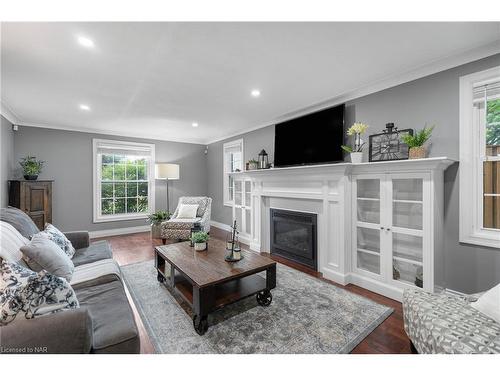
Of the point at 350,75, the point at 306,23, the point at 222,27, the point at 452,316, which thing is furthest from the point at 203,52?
the point at 452,316

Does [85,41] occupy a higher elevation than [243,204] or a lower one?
higher

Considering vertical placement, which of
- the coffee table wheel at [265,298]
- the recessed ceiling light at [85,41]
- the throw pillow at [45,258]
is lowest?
A: the coffee table wheel at [265,298]

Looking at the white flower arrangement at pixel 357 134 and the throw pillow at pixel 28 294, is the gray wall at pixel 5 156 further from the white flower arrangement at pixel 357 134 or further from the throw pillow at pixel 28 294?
the white flower arrangement at pixel 357 134

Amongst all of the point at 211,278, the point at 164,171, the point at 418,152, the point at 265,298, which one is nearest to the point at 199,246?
the point at 211,278

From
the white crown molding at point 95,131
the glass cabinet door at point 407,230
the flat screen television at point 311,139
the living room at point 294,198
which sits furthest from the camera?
the white crown molding at point 95,131

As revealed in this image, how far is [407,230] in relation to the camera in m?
2.36

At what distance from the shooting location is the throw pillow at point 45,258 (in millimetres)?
1510

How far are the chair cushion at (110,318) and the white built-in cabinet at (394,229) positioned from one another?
251cm

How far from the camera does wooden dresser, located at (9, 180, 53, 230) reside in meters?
3.67

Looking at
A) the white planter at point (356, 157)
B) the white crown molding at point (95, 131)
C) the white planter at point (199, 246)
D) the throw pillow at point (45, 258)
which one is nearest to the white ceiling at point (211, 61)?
the white crown molding at point (95, 131)

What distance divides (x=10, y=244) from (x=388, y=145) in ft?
11.6

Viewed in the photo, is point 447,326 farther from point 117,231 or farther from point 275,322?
point 117,231

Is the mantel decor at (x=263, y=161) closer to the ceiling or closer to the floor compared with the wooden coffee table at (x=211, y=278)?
closer to the ceiling

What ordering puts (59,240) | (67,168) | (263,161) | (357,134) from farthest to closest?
1. (67,168)
2. (263,161)
3. (357,134)
4. (59,240)
